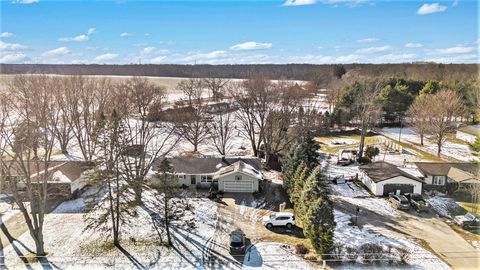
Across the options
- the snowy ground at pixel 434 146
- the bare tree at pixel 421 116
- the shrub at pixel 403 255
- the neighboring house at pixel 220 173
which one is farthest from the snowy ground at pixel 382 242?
the bare tree at pixel 421 116

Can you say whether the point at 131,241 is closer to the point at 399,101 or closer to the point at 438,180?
the point at 438,180

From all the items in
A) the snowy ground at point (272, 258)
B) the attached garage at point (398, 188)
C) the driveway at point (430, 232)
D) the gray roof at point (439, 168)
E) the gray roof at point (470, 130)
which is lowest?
the driveway at point (430, 232)

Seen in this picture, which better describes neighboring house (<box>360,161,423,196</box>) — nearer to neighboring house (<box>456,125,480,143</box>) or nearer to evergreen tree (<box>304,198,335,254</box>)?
evergreen tree (<box>304,198,335,254</box>)

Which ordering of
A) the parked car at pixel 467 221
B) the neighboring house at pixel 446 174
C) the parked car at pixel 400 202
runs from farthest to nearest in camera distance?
the neighboring house at pixel 446 174 < the parked car at pixel 400 202 < the parked car at pixel 467 221

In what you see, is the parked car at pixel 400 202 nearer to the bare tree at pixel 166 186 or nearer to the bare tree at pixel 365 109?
the bare tree at pixel 365 109

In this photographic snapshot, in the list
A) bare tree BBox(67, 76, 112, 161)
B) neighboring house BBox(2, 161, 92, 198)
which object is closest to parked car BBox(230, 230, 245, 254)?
neighboring house BBox(2, 161, 92, 198)

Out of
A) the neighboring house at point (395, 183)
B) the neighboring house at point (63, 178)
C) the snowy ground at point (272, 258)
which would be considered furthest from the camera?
the neighboring house at point (395, 183)

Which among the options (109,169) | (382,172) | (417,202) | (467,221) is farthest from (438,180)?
(109,169)

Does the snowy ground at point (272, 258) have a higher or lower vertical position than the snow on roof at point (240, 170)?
lower
